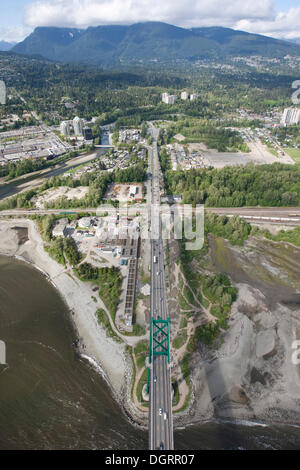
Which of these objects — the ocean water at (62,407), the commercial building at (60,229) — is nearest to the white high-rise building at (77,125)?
the commercial building at (60,229)

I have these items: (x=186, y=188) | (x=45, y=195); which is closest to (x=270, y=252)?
(x=186, y=188)

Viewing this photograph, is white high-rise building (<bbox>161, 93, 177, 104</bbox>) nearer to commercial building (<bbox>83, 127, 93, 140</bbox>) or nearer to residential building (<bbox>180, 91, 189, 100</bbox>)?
residential building (<bbox>180, 91, 189, 100</bbox>)

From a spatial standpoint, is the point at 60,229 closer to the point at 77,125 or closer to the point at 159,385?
the point at 159,385

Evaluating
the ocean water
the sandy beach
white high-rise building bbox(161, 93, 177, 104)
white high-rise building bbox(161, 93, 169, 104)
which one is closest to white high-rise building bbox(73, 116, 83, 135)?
the sandy beach

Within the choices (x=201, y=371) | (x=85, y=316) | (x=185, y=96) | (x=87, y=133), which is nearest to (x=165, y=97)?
(x=185, y=96)

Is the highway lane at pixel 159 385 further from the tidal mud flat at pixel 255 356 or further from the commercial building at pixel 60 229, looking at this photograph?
the commercial building at pixel 60 229
